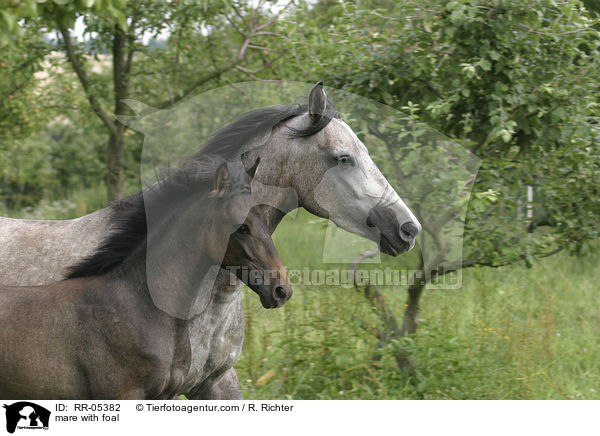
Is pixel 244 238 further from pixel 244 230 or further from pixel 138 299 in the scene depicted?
pixel 138 299

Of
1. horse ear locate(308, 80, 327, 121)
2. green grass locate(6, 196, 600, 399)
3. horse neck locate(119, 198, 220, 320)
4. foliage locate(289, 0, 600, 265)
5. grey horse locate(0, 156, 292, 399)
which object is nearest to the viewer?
grey horse locate(0, 156, 292, 399)

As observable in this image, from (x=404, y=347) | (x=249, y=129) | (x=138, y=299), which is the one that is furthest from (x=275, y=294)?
(x=404, y=347)

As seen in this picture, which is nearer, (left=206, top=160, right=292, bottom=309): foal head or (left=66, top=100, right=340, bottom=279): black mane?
(left=206, top=160, right=292, bottom=309): foal head

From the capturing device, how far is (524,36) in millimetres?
4203

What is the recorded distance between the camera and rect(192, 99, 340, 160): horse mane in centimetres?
307

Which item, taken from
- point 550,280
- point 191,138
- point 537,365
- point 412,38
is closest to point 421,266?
point 537,365

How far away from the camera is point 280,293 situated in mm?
2596

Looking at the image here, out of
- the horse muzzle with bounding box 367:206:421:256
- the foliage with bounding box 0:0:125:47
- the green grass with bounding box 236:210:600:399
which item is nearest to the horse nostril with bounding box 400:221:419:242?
the horse muzzle with bounding box 367:206:421:256

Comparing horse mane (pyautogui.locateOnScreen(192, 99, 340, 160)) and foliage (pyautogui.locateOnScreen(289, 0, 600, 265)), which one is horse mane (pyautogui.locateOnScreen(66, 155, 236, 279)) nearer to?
horse mane (pyautogui.locateOnScreen(192, 99, 340, 160))

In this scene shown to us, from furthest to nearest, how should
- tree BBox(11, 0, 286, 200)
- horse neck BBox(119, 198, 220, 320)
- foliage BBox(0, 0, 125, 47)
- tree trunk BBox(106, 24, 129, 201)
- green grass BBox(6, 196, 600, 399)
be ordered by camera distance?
tree trunk BBox(106, 24, 129, 201)
tree BBox(11, 0, 286, 200)
green grass BBox(6, 196, 600, 399)
horse neck BBox(119, 198, 220, 320)
foliage BBox(0, 0, 125, 47)

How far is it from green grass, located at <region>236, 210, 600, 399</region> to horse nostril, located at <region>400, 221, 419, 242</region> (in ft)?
4.16

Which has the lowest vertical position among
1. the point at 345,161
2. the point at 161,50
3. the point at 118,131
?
the point at 118,131
